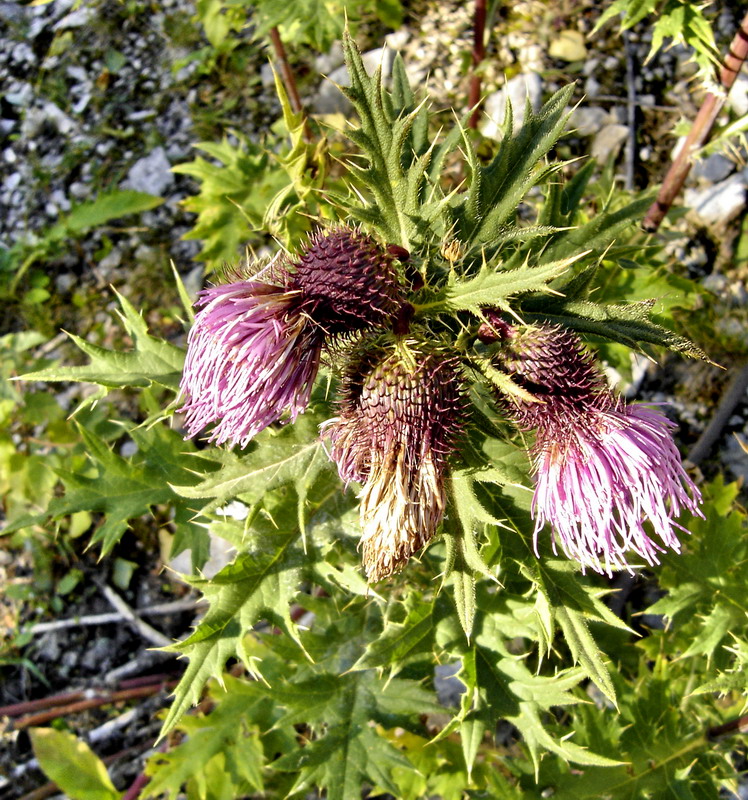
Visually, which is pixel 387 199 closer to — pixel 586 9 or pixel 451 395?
pixel 451 395

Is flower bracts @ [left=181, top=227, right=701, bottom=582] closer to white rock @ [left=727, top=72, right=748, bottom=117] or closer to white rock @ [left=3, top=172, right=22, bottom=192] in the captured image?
white rock @ [left=727, top=72, right=748, bottom=117]

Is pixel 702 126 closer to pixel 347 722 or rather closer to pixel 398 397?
pixel 398 397

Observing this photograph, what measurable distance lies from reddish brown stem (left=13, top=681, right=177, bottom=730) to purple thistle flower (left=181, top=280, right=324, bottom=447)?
241 cm

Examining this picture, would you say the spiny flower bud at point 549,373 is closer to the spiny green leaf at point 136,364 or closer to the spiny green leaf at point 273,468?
the spiny green leaf at point 273,468

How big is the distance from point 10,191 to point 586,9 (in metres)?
4.51

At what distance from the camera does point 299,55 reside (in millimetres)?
5371

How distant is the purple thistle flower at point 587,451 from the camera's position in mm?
1941

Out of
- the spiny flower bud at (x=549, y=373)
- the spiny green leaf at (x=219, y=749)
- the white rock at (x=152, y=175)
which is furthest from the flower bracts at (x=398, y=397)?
the white rock at (x=152, y=175)

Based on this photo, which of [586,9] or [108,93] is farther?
[108,93]

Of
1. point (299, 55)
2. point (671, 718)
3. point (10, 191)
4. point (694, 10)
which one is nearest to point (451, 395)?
point (671, 718)

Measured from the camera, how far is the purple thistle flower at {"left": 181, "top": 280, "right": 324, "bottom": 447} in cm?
189

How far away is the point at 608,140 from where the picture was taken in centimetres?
475

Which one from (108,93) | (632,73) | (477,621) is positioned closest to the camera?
(477,621)

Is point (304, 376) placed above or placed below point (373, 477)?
above
